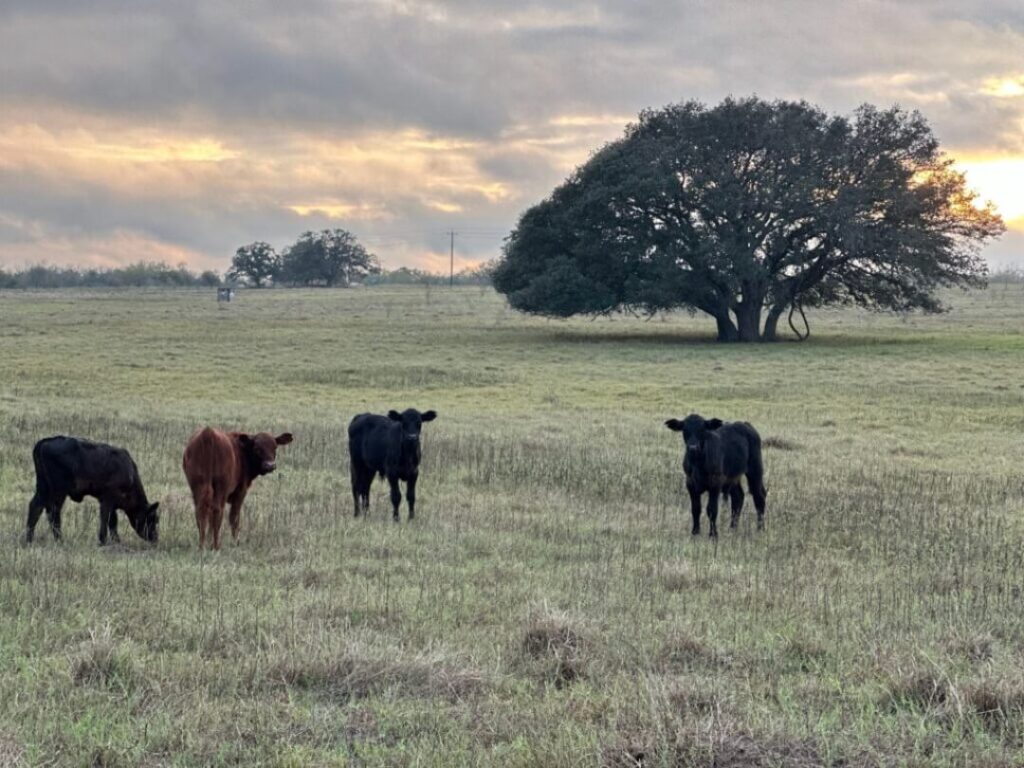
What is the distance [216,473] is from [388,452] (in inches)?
107

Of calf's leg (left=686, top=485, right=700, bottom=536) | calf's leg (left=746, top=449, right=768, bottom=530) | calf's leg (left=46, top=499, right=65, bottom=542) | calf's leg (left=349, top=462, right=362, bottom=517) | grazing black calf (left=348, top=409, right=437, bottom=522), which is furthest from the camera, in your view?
calf's leg (left=349, top=462, right=362, bottom=517)

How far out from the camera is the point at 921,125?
47438mm

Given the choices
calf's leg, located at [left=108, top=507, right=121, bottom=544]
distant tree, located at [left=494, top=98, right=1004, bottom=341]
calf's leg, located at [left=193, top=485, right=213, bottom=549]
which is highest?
distant tree, located at [left=494, top=98, right=1004, bottom=341]

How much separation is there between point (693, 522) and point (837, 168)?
3837 centimetres

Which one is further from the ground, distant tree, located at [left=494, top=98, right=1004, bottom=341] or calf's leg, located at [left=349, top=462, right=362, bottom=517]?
distant tree, located at [left=494, top=98, right=1004, bottom=341]

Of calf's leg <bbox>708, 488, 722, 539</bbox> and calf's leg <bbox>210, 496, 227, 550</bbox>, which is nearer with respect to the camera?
calf's leg <bbox>210, 496, 227, 550</bbox>

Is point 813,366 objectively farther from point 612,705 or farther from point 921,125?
point 612,705

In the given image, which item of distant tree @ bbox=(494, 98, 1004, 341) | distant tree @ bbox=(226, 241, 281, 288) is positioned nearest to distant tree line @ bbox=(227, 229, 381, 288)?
distant tree @ bbox=(226, 241, 281, 288)

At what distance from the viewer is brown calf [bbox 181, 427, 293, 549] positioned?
34.2ft

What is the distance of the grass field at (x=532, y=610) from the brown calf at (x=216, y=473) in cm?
36

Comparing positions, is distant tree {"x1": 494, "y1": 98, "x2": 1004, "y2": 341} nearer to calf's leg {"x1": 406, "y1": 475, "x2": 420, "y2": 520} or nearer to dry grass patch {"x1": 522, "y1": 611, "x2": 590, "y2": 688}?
calf's leg {"x1": 406, "y1": 475, "x2": 420, "y2": 520}

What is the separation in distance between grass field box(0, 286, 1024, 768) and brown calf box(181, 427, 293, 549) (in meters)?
0.36

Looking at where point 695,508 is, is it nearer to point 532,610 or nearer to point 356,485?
point 356,485

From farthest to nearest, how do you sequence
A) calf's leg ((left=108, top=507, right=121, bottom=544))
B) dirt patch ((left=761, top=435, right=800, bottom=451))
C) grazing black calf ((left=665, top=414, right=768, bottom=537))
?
dirt patch ((left=761, top=435, right=800, bottom=451)) → grazing black calf ((left=665, top=414, right=768, bottom=537)) → calf's leg ((left=108, top=507, right=121, bottom=544))
